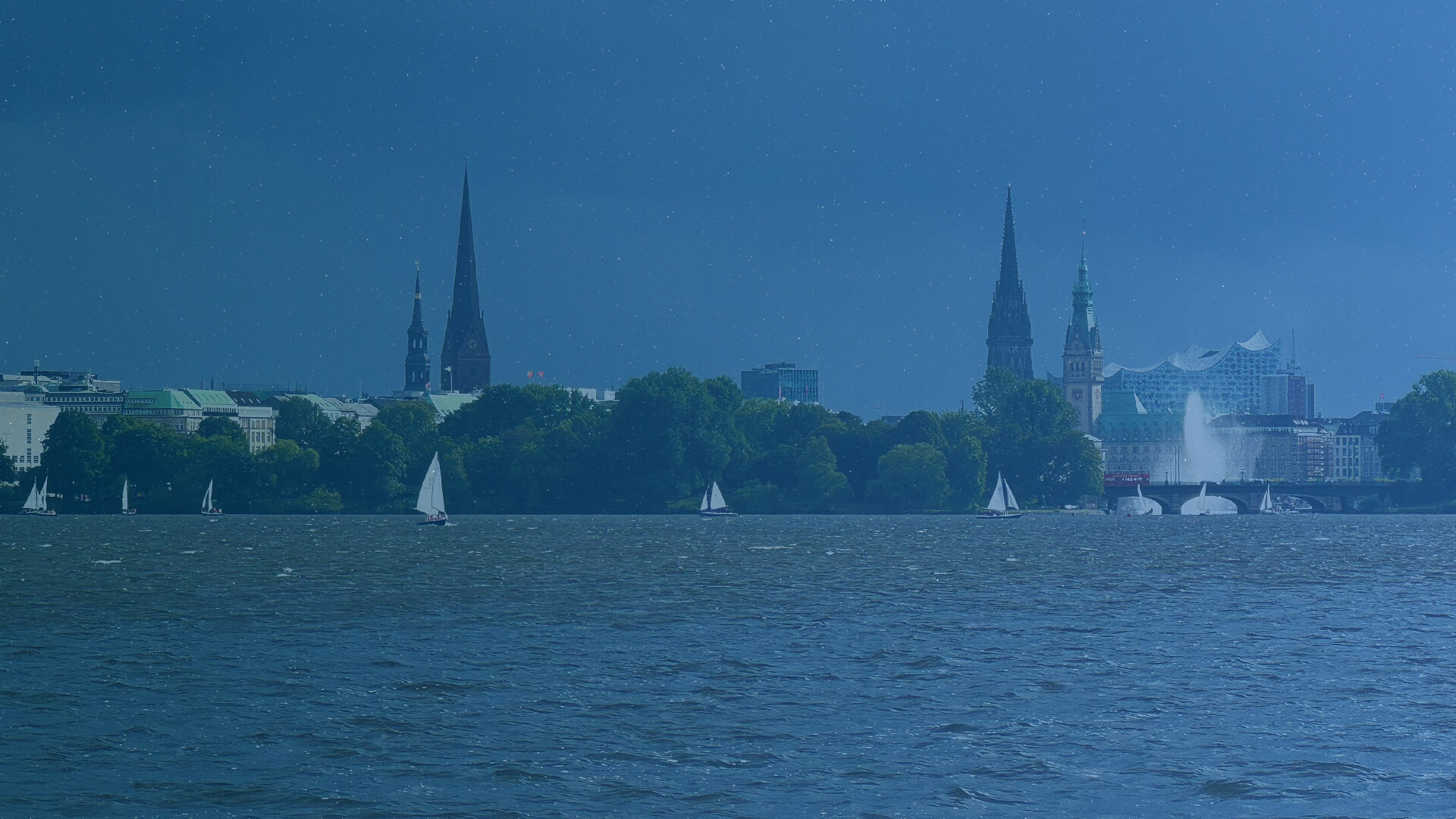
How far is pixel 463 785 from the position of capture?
90.4 feet

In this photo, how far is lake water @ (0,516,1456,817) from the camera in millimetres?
27250

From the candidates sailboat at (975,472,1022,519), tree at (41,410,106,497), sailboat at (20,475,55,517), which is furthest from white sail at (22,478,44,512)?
sailboat at (975,472,1022,519)

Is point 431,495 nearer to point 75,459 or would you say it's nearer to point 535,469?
point 535,469

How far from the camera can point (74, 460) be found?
180625mm

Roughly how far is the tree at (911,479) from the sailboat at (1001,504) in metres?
4.89

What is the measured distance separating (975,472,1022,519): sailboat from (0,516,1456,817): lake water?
100m

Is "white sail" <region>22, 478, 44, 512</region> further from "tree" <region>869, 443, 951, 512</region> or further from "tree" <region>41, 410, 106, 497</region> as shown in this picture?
"tree" <region>869, 443, 951, 512</region>

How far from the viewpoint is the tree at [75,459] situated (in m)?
181

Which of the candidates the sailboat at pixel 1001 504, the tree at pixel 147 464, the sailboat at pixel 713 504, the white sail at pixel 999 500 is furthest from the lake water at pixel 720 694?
the tree at pixel 147 464

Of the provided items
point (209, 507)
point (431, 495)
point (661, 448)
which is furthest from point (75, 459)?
point (431, 495)

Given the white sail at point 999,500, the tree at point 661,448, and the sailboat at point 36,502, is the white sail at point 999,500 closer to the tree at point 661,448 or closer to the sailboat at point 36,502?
the tree at point 661,448

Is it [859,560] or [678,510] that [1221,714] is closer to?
[859,560]

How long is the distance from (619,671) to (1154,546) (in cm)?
7891

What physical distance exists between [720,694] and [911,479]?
14631cm
